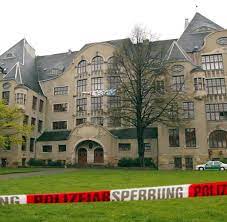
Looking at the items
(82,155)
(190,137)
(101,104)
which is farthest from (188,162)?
(101,104)

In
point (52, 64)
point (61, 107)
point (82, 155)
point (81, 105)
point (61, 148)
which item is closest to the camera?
point (82, 155)

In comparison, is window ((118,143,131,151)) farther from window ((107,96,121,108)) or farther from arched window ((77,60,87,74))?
arched window ((77,60,87,74))

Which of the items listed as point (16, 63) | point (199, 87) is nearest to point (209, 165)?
point (199, 87)

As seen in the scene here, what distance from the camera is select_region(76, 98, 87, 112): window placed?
164ft

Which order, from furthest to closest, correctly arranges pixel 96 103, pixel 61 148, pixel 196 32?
pixel 96 103
pixel 196 32
pixel 61 148

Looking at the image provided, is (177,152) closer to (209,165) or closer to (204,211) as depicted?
(209,165)

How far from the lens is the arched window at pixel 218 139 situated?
40781 mm

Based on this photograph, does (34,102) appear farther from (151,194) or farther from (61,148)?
(151,194)

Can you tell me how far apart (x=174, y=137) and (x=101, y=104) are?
13691mm

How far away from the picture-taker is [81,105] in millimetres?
50156

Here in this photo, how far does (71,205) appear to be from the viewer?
32.0 feet

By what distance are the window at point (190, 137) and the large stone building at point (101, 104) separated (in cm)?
13

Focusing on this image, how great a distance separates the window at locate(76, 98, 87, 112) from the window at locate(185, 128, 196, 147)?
57.4 feet

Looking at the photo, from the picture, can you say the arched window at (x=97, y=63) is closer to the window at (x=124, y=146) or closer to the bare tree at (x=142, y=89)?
the bare tree at (x=142, y=89)
